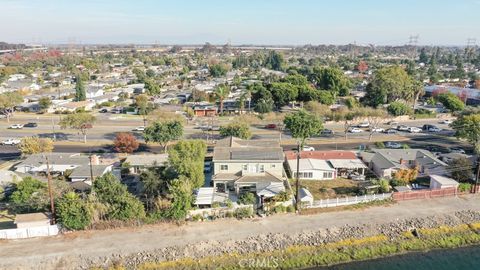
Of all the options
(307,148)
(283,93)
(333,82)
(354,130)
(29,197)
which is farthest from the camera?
(333,82)

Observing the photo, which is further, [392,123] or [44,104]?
[44,104]

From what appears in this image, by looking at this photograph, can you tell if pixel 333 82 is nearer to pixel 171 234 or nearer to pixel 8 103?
pixel 8 103

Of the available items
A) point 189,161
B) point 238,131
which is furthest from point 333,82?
point 189,161

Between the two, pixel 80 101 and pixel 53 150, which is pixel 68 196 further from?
pixel 80 101

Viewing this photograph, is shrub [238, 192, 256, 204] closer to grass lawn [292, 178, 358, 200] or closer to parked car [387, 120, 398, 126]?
grass lawn [292, 178, 358, 200]

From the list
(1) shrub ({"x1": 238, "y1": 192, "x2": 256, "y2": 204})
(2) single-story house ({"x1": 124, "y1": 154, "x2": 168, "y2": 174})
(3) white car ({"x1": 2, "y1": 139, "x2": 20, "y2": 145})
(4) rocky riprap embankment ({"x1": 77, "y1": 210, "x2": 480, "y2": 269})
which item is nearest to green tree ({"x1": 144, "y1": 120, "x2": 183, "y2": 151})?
(2) single-story house ({"x1": 124, "y1": 154, "x2": 168, "y2": 174})

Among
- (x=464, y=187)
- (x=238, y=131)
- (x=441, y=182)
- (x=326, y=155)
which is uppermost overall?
(x=238, y=131)

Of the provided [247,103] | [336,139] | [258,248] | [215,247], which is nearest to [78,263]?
[215,247]
